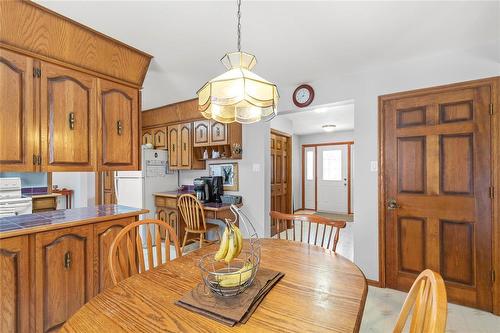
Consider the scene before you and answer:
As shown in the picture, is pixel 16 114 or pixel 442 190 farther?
pixel 442 190

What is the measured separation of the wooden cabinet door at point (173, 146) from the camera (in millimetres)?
4102

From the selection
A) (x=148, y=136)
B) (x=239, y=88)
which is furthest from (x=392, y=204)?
(x=148, y=136)

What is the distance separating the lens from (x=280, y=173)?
15.6 ft

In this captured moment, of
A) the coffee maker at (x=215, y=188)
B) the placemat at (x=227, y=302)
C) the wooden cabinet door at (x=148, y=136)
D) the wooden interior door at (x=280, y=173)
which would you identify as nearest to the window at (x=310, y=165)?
the wooden interior door at (x=280, y=173)

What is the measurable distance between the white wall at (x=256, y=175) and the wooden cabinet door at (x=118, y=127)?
1.59m

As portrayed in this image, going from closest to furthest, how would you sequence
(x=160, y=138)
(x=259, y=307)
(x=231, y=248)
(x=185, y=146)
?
(x=259, y=307) < (x=231, y=248) < (x=185, y=146) < (x=160, y=138)

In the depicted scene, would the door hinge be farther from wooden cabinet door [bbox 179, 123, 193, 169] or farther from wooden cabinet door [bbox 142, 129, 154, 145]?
wooden cabinet door [bbox 142, 129, 154, 145]

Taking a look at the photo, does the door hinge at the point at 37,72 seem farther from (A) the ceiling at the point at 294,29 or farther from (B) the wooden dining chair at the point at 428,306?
(B) the wooden dining chair at the point at 428,306

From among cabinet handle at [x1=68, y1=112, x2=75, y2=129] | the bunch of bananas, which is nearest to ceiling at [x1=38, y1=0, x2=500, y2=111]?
cabinet handle at [x1=68, y1=112, x2=75, y2=129]

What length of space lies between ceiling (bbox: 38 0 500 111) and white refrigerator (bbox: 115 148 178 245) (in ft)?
6.17

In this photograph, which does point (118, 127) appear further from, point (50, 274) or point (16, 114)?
point (50, 274)

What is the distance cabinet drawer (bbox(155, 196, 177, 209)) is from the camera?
376 centimetres

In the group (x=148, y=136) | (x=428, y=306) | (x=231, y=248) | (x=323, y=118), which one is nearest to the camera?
(x=428, y=306)

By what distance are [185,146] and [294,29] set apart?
2660 mm
